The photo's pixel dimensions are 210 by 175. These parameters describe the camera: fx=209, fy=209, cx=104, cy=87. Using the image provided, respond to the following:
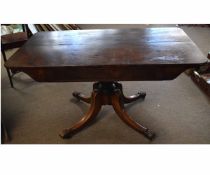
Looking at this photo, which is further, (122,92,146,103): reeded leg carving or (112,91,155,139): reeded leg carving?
(122,92,146,103): reeded leg carving

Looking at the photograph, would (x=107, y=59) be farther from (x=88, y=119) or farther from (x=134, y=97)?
(x=134, y=97)

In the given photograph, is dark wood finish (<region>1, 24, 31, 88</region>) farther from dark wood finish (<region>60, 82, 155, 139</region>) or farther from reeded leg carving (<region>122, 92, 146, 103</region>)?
reeded leg carving (<region>122, 92, 146, 103</region>)

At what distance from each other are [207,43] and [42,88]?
2.34m

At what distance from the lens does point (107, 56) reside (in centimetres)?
109

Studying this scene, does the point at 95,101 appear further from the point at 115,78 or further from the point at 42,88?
the point at 42,88

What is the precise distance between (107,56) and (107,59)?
0.04m

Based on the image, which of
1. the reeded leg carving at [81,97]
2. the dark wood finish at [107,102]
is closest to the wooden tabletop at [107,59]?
the dark wood finish at [107,102]

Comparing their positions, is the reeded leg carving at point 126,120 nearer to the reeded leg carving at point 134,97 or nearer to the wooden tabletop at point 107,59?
the reeded leg carving at point 134,97

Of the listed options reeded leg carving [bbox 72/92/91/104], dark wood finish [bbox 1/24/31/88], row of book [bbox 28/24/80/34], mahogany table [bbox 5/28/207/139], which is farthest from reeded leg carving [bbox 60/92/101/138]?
row of book [bbox 28/24/80/34]

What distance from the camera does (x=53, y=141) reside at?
1437mm

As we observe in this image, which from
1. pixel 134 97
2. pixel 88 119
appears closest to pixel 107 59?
pixel 88 119

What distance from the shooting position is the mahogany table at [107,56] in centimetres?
102

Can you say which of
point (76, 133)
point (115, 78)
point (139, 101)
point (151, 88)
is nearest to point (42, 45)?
point (115, 78)

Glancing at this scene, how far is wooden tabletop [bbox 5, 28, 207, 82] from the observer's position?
102cm
